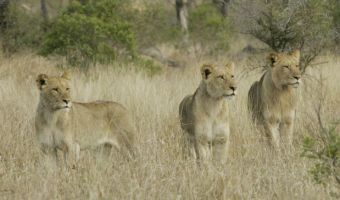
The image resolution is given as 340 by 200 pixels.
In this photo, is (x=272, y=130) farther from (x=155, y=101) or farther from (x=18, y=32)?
(x=18, y=32)

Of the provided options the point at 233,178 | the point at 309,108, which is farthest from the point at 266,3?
the point at 233,178

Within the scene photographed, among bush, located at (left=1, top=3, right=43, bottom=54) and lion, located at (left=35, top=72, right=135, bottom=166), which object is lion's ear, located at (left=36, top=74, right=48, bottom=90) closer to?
lion, located at (left=35, top=72, right=135, bottom=166)

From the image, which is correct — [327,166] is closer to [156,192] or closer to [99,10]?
[156,192]

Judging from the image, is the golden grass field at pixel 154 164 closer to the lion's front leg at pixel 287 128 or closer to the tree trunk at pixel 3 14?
the lion's front leg at pixel 287 128

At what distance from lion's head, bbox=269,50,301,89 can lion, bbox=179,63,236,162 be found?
84 cm

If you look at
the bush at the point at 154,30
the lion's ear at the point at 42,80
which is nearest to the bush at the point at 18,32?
the bush at the point at 154,30

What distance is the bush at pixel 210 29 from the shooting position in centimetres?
1973

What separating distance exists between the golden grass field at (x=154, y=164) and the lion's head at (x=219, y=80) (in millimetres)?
586

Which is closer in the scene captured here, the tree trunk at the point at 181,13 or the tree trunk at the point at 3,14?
the tree trunk at the point at 3,14

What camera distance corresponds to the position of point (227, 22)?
19.6 meters

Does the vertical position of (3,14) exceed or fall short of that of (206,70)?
it exceeds it

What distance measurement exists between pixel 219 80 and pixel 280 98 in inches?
44.7

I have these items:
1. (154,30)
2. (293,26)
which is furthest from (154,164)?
(154,30)

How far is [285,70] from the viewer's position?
7430 millimetres
